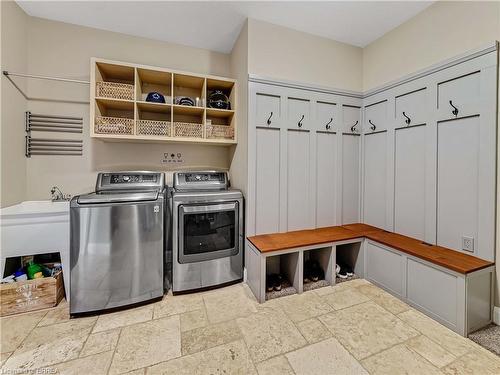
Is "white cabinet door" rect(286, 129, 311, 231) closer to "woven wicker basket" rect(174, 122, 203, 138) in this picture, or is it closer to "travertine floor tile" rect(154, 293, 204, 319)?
"woven wicker basket" rect(174, 122, 203, 138)

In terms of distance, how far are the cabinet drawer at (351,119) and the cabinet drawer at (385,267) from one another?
139 centimetres

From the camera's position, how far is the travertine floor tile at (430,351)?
54.8 inches

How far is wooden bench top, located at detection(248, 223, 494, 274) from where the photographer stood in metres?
1.72

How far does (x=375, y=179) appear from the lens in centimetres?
271

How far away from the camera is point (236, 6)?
7.06 feet

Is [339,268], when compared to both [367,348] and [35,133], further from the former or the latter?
[35,133]

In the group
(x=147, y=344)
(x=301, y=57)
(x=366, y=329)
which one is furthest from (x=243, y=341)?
(x=301, y=57)

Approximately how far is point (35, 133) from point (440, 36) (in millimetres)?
4098

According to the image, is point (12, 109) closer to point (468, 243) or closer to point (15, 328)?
point (15, 328)

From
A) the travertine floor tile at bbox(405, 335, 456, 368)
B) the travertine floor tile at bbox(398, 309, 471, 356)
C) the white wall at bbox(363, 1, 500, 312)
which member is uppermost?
the white wall at bbox(363, 1, 500, 312)

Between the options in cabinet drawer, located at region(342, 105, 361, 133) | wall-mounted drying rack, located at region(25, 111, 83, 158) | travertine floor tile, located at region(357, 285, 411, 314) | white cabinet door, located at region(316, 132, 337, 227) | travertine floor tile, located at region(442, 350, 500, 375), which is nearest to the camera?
travertine floor tile, located at region(442, 350, 500, 375)

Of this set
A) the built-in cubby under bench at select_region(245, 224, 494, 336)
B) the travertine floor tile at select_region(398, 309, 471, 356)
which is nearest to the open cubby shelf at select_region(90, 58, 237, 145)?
the built-in cubby under bench at select_region(245, 224, 494, 336)

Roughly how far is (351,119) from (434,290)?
78.1 inches

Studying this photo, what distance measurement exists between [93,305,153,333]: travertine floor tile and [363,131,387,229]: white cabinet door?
263 cm
